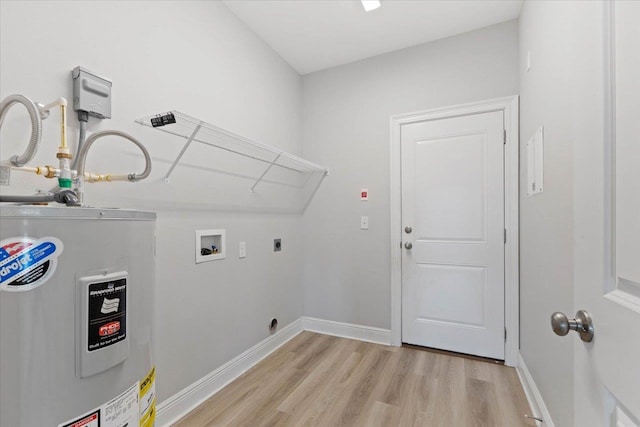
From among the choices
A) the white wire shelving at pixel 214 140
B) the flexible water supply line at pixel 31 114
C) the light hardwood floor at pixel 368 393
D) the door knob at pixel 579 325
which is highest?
the white wire shelving at pixel 214 140

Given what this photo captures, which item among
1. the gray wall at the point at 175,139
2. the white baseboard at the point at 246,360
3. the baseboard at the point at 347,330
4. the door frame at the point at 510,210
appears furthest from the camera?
the baseboard at the point at 347,330

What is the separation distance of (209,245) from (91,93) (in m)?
1.03

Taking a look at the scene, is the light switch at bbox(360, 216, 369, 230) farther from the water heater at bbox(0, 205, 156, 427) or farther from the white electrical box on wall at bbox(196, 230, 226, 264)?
the water heater at bbox(0, 205, 156, 427)

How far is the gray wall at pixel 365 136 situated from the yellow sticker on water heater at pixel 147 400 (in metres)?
2.08

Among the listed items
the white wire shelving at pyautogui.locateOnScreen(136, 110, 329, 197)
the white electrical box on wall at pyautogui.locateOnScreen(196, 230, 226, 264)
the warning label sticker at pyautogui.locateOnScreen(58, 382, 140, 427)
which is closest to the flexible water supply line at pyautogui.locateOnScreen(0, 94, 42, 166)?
the white wire shelving at pyautogui.locateOnScreen(136, 110, 329, 197)

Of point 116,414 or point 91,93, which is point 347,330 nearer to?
point 116,414

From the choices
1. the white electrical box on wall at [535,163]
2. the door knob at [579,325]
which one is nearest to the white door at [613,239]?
the door knob at [579,325]

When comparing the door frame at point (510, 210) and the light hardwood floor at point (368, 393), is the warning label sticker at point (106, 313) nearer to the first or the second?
the light hardwood floor at point (368, 393)

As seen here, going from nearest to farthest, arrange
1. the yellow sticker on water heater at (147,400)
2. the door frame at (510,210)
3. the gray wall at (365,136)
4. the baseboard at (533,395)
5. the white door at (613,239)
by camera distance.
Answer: the white door at (613,239) → the yellow sticker on water heater at (147,400) → the baseboard at (533,395) → the door frame at (510,210) → the gray wall at (365,136)

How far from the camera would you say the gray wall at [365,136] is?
233cm

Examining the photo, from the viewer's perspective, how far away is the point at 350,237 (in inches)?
109

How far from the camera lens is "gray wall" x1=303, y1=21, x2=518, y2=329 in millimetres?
2330

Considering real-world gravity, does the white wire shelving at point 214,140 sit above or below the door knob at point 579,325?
above

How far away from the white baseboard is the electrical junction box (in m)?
1.52
